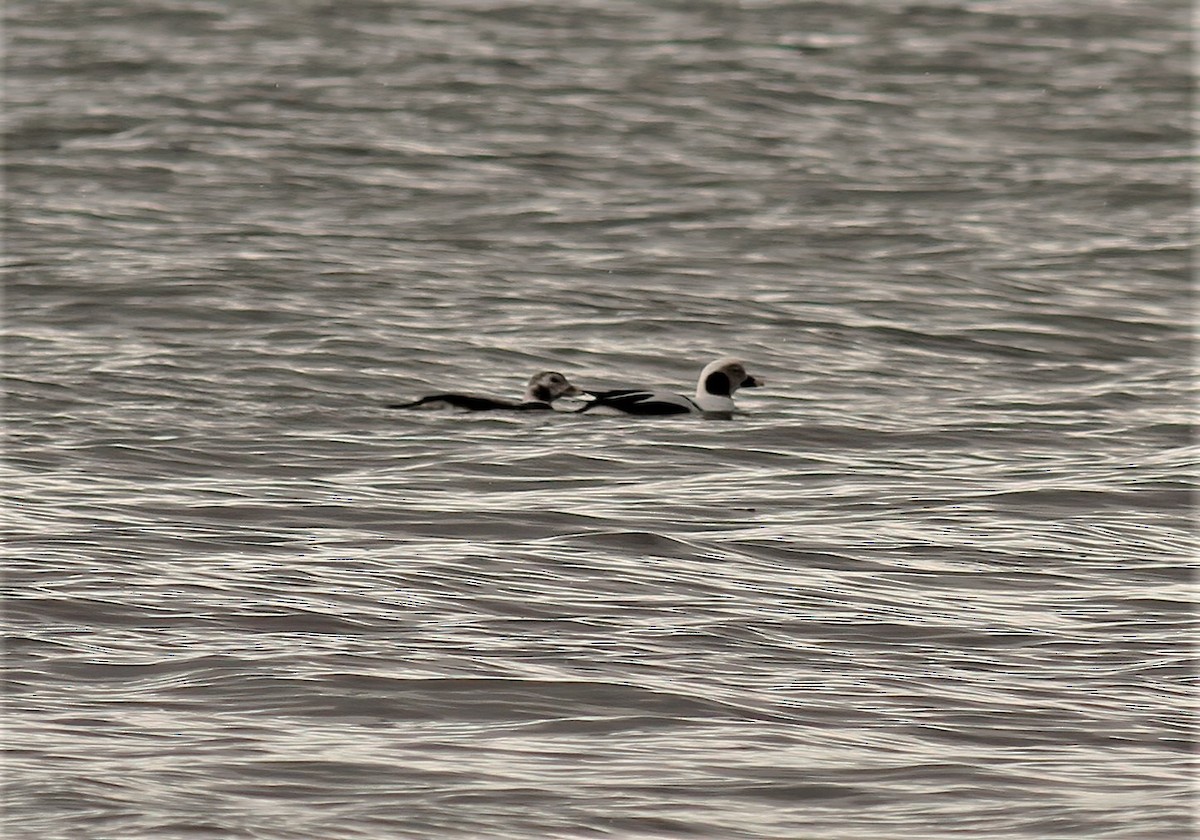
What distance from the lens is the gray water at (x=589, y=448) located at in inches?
291

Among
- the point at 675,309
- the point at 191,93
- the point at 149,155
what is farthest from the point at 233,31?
the point at 675,309

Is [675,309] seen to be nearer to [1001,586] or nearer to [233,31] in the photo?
[1001,586]

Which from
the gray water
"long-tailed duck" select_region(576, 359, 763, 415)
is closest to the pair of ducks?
"long-tailed duck" select_region(576, 359, 763, 415)

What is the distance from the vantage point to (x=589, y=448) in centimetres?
1391

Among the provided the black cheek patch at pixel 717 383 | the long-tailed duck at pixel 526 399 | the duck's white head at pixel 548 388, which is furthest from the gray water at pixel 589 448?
the duck's white head at pixel 548 388

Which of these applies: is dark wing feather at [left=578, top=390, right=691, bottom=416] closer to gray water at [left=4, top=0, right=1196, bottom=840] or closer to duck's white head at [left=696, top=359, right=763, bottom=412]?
gray water at [left=4, top=0, right=1196, bottom=840]

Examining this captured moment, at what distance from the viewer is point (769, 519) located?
1161cm

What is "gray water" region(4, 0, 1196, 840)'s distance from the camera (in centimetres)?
740

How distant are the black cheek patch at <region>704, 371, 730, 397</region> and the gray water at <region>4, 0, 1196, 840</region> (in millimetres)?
269

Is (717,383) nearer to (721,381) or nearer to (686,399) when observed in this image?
(721,381)

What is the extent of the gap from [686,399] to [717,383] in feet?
1.47

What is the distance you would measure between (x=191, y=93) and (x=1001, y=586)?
809 inches

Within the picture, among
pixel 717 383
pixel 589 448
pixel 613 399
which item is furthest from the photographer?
pixel 717 383

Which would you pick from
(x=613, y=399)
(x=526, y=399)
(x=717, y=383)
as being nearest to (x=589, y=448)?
(x=613, y=399)
